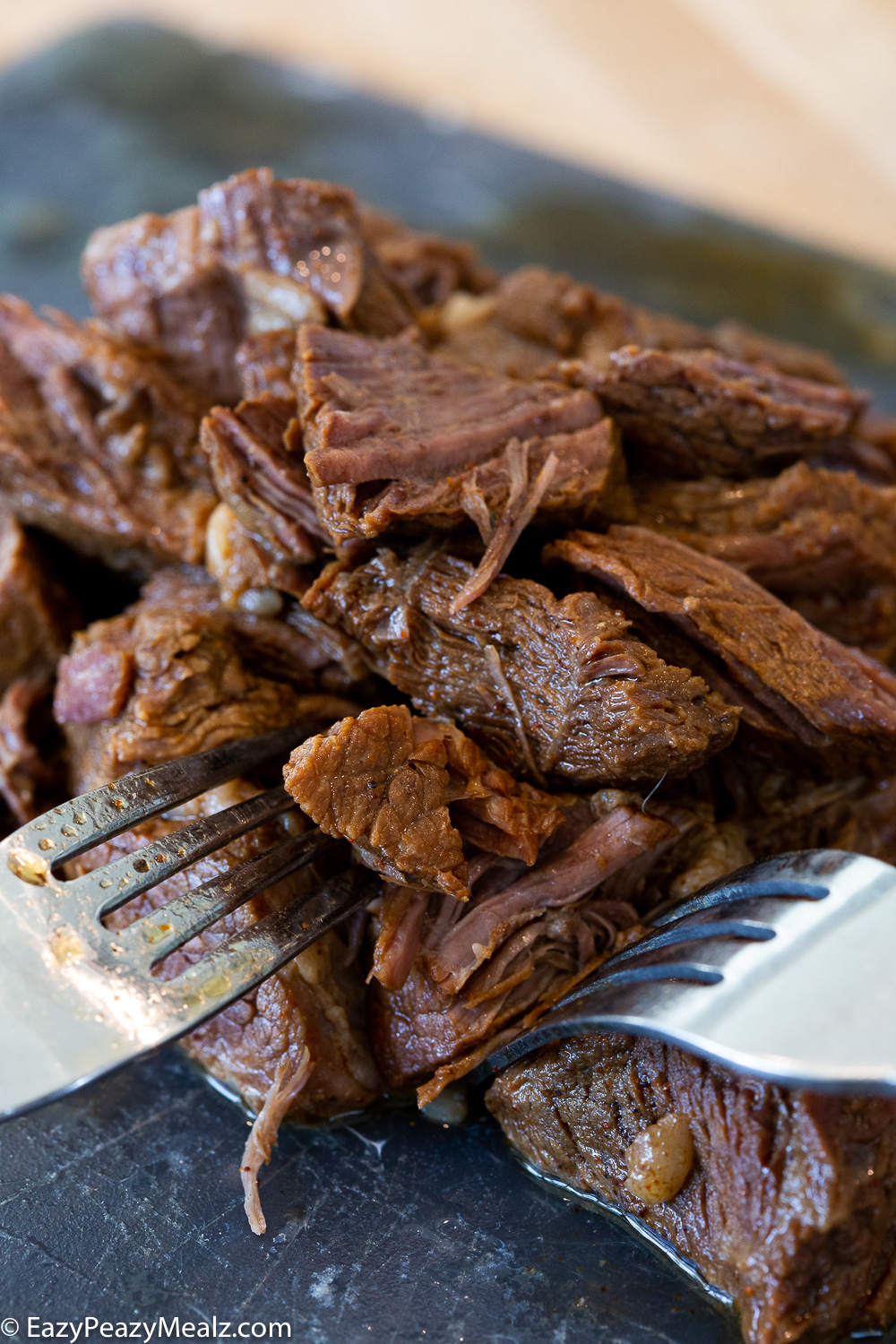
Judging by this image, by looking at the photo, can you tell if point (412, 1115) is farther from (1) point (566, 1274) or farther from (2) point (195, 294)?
(2) point (195, 294)

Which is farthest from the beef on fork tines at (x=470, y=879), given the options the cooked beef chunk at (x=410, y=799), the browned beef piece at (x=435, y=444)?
the browned beef piece at (x=435, y=444)

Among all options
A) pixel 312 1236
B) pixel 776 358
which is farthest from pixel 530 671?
pixel 776 358

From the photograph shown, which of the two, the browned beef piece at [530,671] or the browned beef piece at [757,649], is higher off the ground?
the browned beef piece at [757,649]

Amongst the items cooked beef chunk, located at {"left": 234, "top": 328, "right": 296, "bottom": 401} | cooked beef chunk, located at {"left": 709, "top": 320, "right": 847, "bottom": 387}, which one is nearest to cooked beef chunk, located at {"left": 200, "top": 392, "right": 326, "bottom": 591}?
cooked beef chunk, located at {"left": 234, "top": 328, "right": 296, "bottom": 401}

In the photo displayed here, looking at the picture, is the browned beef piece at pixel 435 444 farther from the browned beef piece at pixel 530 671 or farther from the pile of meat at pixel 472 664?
the browned beef piece at pixel 530 671

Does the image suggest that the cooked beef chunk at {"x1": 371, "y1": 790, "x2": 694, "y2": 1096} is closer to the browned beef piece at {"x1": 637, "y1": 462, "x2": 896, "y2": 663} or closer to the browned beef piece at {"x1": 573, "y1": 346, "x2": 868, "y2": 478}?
the browned beef piece at {"x1": 637, "y1": 462, "x2": 896, "y2": 663}

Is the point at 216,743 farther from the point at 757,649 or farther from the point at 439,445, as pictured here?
the point at 757,649

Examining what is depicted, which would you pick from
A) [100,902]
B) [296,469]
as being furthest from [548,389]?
[100,902]
